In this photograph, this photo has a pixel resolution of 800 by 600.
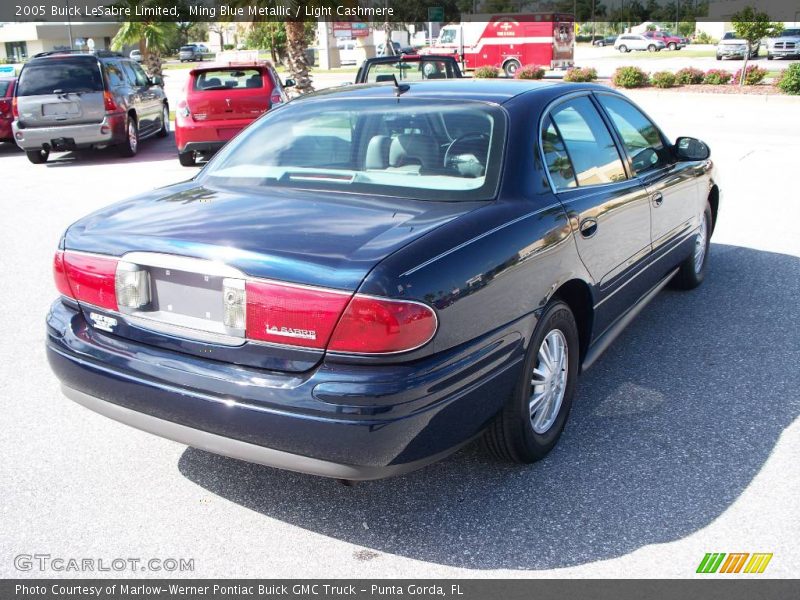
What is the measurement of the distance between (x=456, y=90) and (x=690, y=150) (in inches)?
73.9

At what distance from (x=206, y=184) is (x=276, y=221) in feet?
3.11

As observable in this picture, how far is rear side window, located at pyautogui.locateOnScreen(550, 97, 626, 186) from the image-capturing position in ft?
12.8

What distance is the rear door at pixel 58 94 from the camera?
43.4ft

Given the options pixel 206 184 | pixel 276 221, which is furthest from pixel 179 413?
pixel 206 184

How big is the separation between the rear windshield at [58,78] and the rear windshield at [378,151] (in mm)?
10492

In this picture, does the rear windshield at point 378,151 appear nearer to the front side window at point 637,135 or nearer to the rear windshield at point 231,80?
the front side window at point 637,135

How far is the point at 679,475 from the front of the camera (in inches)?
136

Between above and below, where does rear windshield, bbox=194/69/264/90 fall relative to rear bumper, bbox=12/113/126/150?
above

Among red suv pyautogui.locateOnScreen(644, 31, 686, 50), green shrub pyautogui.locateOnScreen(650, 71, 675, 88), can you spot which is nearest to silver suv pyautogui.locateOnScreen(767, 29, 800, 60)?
red suv pyautogui.locateOnScreen(644, 31, 686, 50)

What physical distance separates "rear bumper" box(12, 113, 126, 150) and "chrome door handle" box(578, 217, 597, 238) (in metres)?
11.5

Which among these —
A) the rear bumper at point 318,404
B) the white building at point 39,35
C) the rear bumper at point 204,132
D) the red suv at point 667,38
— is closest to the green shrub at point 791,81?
the rear bumper at point 204,132

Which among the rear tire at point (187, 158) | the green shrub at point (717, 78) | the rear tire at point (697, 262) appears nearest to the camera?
the rear tire at point (697, 262)

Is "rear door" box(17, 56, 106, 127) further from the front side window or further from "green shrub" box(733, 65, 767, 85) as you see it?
"green shrub" box(733, 65, 767, 85)

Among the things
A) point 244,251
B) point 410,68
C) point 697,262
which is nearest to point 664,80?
point 410,68
